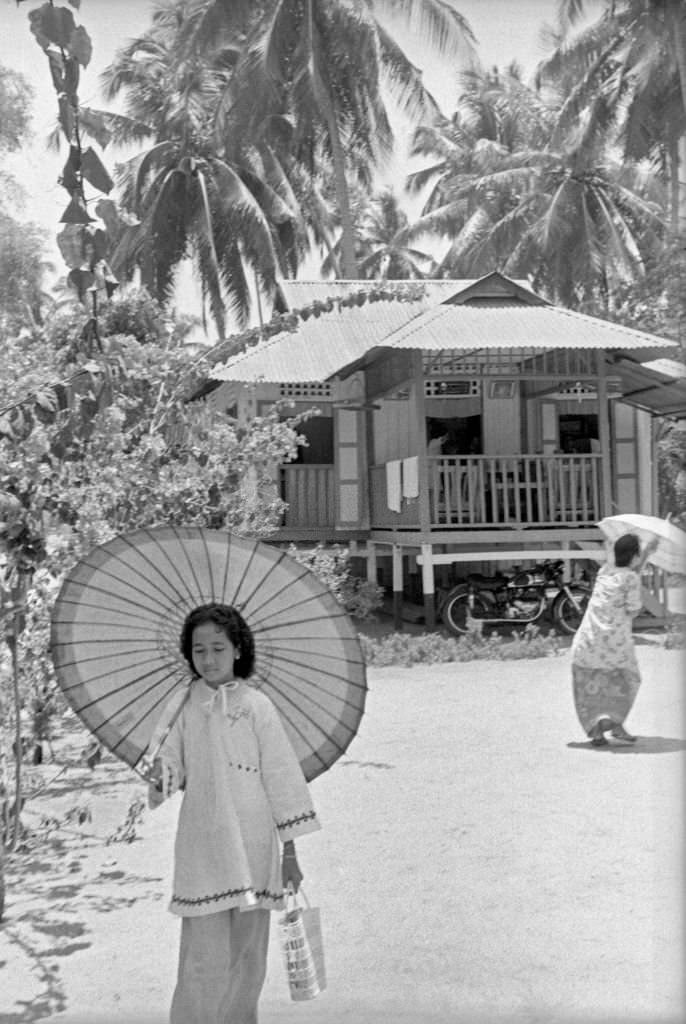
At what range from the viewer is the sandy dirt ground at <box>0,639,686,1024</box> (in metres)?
3.60

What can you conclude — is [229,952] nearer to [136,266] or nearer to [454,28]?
[454,28]

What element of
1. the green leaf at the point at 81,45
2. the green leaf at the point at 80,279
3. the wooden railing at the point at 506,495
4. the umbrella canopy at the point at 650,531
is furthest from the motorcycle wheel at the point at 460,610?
the green leaf at the point at 81,45

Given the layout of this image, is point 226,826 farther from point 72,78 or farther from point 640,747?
point 640,747

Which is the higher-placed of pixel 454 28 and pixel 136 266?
pixel 454 28

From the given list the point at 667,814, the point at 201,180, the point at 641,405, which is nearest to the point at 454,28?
the point at 201,180

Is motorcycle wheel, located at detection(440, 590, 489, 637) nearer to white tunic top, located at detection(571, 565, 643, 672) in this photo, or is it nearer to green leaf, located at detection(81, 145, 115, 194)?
white tunic top, located at detection(571, 565, 643, 672)

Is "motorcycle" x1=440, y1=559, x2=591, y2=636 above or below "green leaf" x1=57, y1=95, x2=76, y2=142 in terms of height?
below

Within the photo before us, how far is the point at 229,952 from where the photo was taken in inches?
120

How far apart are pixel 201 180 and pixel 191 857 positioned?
24.7 m

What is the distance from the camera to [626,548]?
7.35m

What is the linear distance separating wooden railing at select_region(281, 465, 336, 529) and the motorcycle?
2.88 meters

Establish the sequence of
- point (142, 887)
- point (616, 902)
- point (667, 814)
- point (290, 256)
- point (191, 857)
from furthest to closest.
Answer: point (290, 256), point (667, 814), point (142, 887), point (616, 902), point (191, 857)

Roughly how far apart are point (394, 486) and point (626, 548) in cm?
684

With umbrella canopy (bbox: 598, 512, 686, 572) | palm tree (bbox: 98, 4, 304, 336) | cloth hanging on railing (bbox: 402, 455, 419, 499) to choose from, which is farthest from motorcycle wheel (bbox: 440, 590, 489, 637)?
palm tree (bbox: 98, 4, 304, 336)
